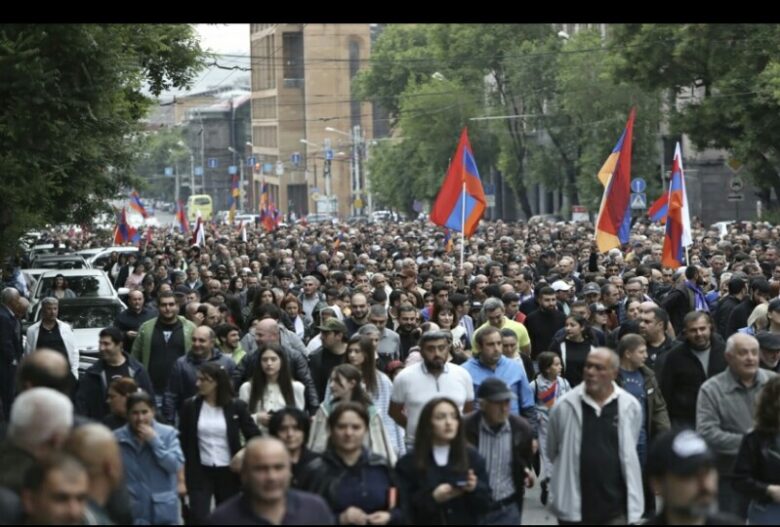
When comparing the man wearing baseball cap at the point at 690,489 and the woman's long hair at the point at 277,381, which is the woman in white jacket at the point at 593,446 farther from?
the woman's long hair at the point at 277,381

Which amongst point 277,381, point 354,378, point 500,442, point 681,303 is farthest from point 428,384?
point 681,303

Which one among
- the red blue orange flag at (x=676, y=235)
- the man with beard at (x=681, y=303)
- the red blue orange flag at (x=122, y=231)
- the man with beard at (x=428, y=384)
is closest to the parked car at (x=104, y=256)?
the red blue orange flag at (x=122, y=231)

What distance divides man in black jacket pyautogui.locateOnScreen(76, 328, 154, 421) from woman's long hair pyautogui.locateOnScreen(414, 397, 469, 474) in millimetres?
4204

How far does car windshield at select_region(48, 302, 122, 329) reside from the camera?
21516 mm

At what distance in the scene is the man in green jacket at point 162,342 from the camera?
15.2 m

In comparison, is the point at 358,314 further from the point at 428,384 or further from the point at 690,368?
the point at 428,384

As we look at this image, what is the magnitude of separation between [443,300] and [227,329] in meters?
3.88

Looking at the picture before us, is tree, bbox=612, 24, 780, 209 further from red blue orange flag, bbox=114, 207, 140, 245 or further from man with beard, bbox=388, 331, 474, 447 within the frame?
man with beard, bbox=388, 331, 474, 447

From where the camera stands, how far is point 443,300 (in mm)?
17656

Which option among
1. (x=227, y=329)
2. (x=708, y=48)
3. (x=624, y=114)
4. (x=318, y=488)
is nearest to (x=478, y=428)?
(x=318, y=488)

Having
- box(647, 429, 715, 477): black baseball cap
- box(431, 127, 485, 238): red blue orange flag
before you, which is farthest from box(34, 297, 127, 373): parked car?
box(647, 429, 715, 477): black baseball cap

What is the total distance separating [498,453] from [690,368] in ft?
8.96

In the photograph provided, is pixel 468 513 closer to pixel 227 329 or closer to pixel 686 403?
pixel 686 403

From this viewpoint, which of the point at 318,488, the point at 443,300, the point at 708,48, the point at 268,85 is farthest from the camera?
the point at 268,85
